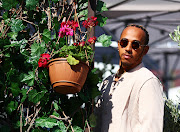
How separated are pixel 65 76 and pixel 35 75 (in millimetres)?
232

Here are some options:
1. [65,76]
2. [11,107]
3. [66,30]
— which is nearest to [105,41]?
[66,30]

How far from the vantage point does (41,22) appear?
188 centimetres

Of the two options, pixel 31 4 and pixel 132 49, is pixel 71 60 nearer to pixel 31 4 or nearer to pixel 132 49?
pixel 31 4

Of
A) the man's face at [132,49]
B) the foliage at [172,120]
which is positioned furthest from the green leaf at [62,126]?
the foliage at [172,120]

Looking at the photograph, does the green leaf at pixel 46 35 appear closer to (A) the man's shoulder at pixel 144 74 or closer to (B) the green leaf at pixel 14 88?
(B) the green leaf at pixel 14 88

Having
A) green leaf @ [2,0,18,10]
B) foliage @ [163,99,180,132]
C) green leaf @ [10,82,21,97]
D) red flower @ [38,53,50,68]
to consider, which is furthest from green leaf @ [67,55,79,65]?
foliage @ [163,99,180,132]

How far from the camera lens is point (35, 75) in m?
1.73

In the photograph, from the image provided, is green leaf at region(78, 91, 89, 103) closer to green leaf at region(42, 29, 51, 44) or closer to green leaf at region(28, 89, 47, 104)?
green leaf at region(28, 89, 47, 104)

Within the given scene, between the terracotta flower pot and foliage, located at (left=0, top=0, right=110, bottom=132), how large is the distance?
2.5 inches

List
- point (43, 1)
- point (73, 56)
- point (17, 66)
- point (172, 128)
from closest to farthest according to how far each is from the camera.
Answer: point (73, 56), point (17, 66), point (43, 1), point (172, 128)

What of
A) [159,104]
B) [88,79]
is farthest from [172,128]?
[88,79]

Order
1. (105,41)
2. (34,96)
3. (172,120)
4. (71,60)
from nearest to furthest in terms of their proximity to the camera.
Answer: (71,60) < (34,96) < (105,41) < (172,120)

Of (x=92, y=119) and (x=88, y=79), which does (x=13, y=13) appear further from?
(x=92, y=119)

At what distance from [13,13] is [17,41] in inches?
7.3
